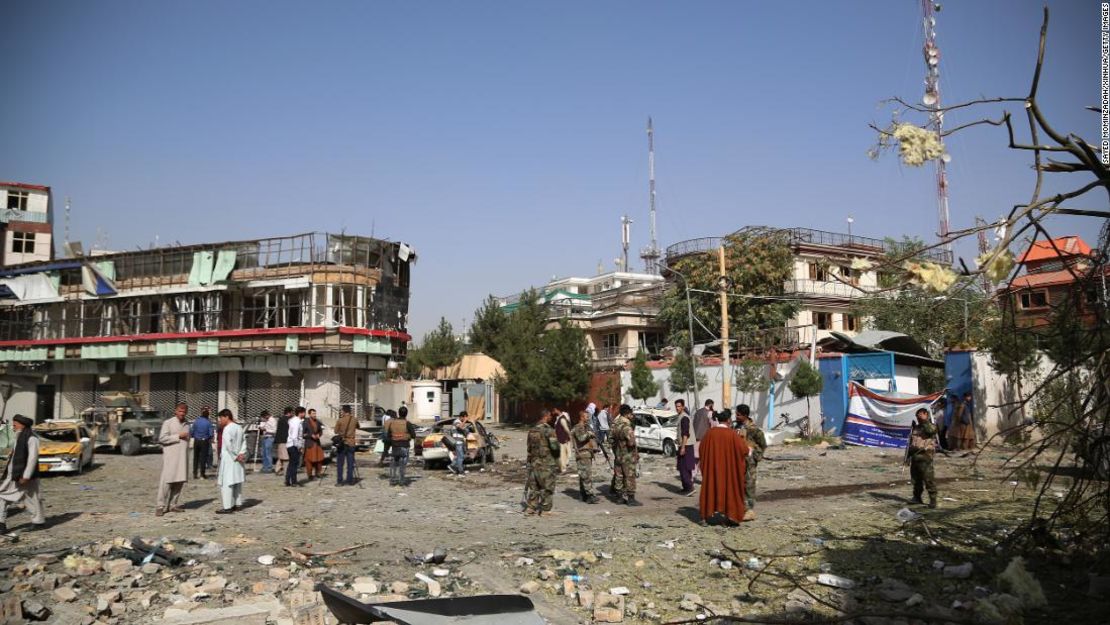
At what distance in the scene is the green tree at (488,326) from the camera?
54906mm

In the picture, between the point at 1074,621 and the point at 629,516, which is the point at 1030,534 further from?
the point at 629,516

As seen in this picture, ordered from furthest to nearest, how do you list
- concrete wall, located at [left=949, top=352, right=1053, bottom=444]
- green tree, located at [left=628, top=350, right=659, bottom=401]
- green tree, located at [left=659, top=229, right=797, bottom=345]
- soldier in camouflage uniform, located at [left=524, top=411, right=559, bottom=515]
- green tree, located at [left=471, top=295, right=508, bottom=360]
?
green tree, located at [left=471, top=295, right=508, bottom=360] < green tree, located at [left=659, top=229, right=797, bottom=345] < green tree, located at [left=628, top=350, right=659, bottom=401] < concrete wall, located at [left=949, top=352, right=1053, bottom=444] < soldier in camouflage uniform, located at [left=524, top=411, right=559, bottom=515]

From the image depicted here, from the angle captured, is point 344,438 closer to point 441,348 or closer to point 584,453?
point 584,453

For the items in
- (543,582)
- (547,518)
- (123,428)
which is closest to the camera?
(543,582)

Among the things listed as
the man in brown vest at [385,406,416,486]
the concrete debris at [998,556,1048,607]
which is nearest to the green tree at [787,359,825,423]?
the man in brown vest at [385,406,416,486]

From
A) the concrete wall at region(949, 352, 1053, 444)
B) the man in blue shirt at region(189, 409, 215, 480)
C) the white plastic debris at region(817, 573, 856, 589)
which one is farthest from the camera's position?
the concrete wall at region(949, 352, 1053, 444)

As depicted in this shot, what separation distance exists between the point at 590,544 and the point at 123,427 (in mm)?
19492

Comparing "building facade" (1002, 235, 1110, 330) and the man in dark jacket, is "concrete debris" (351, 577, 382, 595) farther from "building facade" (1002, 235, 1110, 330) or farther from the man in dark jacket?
the man in dark jacket

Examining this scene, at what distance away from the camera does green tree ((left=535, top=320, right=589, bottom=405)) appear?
3803 cm

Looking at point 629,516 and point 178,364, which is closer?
point 629,516

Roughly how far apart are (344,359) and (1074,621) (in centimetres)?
2964

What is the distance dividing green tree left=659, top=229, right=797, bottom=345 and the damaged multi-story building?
14777mm

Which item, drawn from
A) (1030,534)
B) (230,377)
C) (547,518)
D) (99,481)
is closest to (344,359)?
(230,377)

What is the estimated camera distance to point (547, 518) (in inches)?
461
